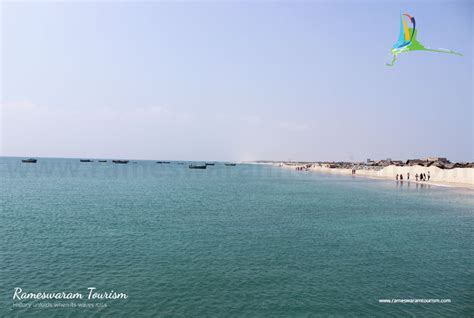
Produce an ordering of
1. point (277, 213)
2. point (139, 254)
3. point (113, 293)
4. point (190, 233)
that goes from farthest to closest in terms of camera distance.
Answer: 1. point (277, 213)
2. point (190, 233)
3. point (139, 254)
4. point (113, 293)

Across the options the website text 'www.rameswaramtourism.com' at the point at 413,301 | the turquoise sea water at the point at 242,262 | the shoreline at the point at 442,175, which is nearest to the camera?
the turquoise sea water at the point at 242,262

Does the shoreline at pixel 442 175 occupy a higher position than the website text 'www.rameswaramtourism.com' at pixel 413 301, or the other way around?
the shoreline at pixel 442 175

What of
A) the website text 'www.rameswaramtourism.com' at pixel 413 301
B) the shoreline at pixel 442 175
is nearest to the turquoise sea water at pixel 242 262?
the website text 'www.rameswaramtourism.com' at pixel 413 301

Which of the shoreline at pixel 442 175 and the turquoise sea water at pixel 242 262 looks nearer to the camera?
the turquoise sea water at pixel 242 262

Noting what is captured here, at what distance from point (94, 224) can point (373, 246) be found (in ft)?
69.2

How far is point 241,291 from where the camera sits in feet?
43.5

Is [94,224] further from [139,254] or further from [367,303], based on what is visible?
[367,303]

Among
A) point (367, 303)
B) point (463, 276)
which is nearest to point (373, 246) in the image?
point (463, 276)

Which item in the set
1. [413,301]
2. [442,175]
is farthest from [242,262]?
[442,175]

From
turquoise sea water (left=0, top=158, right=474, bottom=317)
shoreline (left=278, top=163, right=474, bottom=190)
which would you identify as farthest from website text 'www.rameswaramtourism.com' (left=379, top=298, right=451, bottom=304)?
shoreline (left=278, top=163, right=474, bottom=190)

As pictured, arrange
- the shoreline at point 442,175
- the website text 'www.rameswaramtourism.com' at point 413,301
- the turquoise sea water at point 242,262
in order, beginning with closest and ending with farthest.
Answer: the turquoise sea water at point 242,262 < the website text 'www.rameswaramtourism.com' at point 413,301 < the shoreline at point 442,175

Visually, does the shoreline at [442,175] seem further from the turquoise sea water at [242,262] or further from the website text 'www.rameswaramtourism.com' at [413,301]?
the website text 'www.rameswaramtourism.com' at [413,301]

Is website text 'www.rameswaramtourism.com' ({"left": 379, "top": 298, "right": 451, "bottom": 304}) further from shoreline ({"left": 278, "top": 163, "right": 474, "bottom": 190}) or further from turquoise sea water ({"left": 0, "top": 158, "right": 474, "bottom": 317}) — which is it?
shoreline ({"left": 278, "top": 163, "right": 474, "bottom": 190})

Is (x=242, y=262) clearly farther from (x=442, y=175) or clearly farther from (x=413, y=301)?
(x=442, y=175)
